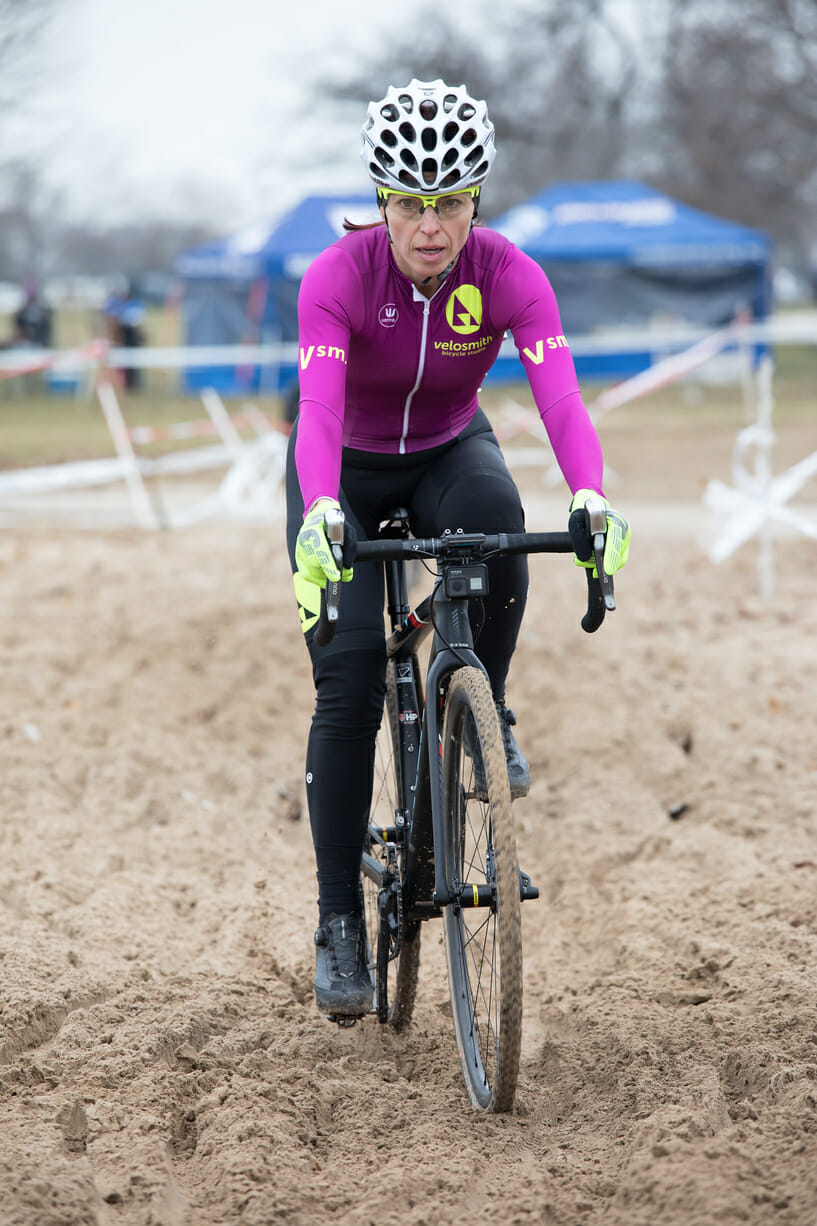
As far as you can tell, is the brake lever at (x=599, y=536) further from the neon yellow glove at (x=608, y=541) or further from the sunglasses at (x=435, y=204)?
the sunglasses at (x=435, y=204)

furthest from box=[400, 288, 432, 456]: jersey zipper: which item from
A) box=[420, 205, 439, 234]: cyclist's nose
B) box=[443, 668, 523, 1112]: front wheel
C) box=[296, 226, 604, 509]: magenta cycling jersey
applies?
box=[443, 668, 523, 1112]: front wheel

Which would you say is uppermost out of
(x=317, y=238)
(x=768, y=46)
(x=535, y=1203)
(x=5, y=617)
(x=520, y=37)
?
(x=520, y=37)

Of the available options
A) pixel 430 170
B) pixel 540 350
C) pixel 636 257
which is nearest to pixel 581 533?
pixel 540 350

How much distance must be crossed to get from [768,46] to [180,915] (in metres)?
30.9

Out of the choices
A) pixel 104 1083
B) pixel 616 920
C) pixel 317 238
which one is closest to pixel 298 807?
pixel 616 920

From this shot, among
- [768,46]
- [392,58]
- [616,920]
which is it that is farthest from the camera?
[392,58]

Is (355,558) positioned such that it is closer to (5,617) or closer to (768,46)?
(5,617)

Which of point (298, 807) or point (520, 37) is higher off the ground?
point (520, 37)

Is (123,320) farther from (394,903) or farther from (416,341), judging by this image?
(394,903)

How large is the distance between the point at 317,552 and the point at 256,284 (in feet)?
72.4

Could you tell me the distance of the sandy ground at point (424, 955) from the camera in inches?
108

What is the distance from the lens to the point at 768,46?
2973 centimetres

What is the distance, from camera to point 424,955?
427cm

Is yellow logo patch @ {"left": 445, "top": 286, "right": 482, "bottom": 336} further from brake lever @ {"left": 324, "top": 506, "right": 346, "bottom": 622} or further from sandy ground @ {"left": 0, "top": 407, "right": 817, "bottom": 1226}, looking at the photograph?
sandy ground @ {"left": 0, "top": 407, "right": 817, "bottom": 1226}
